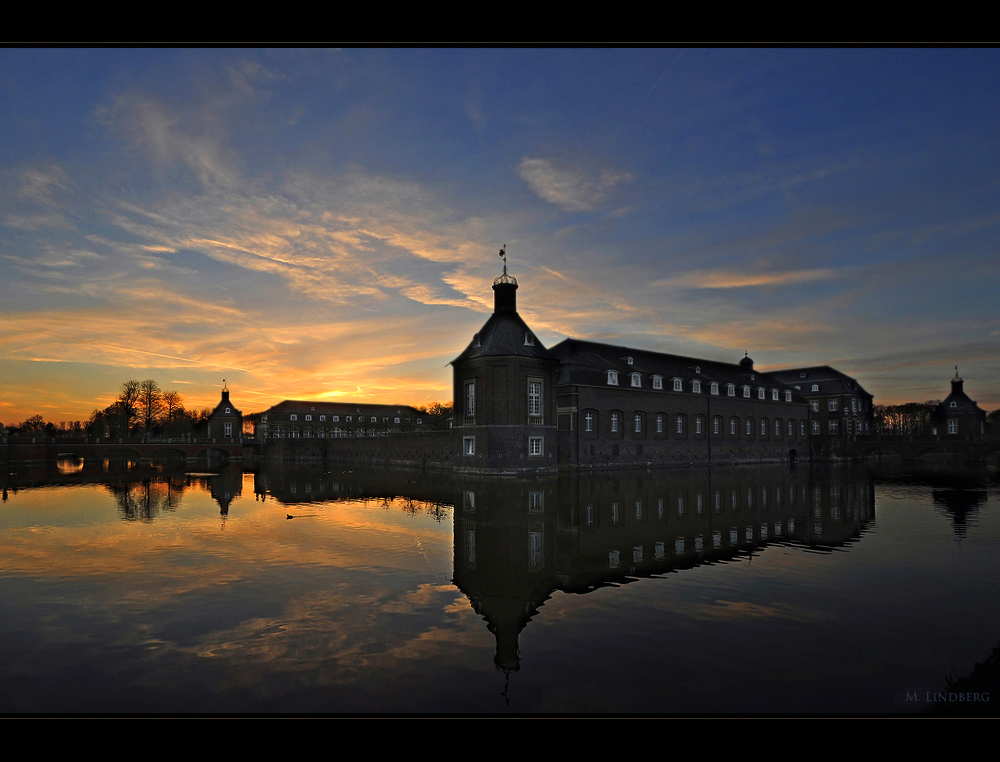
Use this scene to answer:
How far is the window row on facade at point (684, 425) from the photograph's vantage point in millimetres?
51469

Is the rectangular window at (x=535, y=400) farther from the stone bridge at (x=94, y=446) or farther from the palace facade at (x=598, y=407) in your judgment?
the stone bridge at (x=94, y=446)

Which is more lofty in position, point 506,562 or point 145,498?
point 506,562

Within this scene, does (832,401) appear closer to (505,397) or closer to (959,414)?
(959,414)

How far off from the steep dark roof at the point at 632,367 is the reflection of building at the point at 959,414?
35.2 m

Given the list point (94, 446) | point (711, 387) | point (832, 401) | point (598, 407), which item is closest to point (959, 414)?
point (832, 401)

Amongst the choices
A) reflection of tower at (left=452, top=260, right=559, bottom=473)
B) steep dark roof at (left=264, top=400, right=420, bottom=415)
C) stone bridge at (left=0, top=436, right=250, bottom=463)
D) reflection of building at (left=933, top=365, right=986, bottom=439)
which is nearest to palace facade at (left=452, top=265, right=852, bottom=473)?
reflection of tower at (left=452, top=260, right=559, bottom=473)

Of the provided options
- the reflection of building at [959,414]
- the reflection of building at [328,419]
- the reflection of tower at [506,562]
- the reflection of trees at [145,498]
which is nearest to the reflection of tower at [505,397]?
the reflection of tower at [506,562]

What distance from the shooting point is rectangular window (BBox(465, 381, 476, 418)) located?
45406 millimetres

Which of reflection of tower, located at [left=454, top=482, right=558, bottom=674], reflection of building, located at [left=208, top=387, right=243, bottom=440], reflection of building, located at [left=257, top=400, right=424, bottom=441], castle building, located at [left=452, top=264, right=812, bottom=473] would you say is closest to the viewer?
reflection of tower, located at [left=454, top=482, right=558, bottom=674]

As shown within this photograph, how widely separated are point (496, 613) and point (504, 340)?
35.6 metres

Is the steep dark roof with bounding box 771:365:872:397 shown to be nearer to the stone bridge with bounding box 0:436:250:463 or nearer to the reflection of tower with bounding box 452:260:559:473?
the reflection of tower with bounding box 452:260:559:473

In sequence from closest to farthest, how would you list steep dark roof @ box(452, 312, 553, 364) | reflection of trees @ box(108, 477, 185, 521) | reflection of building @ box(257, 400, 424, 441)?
reflection of trees @ box(108, 477, 185, 521)
steep dark roof @ box(452, 312, 553, 364)
reflection of building @ box(257, 400, 424, 441)

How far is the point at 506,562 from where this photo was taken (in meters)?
14.0

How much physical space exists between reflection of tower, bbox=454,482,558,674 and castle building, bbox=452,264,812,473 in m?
17.4
